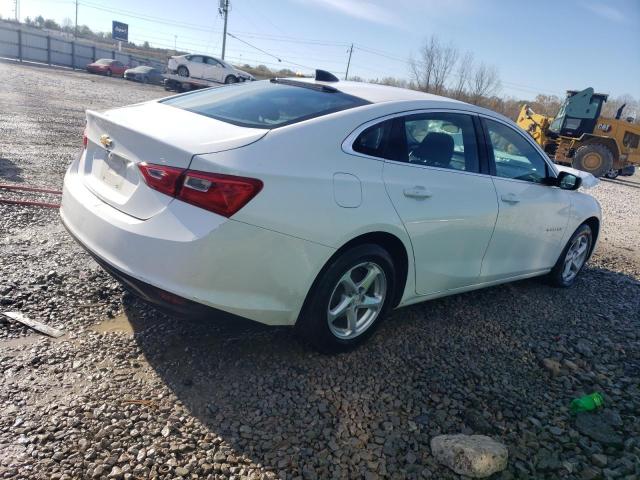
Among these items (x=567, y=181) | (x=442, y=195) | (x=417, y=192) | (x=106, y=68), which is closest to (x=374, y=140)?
(x=417, y=192)

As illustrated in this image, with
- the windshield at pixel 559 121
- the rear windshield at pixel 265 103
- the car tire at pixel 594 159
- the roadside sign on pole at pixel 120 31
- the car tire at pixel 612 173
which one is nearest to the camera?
the rear windshield at pixel 265 103

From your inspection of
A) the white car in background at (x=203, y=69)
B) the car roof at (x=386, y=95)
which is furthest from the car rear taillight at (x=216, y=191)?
the white car in background at (x=203, y=69)

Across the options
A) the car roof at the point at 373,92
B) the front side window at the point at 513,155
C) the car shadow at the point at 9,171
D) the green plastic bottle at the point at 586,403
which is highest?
the car roof at the point at 373,92

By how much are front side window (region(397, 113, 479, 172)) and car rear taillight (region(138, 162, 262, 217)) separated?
1193 millimetres

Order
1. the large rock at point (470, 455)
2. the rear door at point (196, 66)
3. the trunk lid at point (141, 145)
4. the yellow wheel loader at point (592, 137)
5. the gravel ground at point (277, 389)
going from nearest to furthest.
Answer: the gravel ground at point (277, 389), the large rock at point (470, 455), the trunk lid at point (141, 145), the yellow wheel loader at point (592, 137), the rear door at point (196, 66)

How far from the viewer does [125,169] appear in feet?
9.11

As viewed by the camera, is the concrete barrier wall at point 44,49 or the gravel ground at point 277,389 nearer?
the gravel ground at point 277,389

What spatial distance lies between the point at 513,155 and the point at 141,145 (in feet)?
10.1

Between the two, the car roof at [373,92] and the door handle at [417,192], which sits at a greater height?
the car roof at [373,92]

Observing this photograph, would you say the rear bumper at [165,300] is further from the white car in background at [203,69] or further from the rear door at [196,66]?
the rear door at [196,66]

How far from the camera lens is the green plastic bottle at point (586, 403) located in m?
3.10

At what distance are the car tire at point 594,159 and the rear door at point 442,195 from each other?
16.4 metres

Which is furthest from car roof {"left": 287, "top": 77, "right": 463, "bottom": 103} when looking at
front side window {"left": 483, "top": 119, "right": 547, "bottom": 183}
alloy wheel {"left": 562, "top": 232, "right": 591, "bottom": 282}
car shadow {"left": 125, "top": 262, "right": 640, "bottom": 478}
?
alloy wheel {"left": 562, "top": 232, "right": 591, "bottom": 282}

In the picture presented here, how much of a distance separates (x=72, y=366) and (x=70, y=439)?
585 millimetres
